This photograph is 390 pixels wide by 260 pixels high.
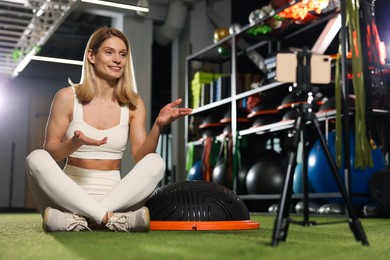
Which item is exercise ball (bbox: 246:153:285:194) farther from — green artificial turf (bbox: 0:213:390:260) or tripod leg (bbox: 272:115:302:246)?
tripod leg (bbox: 272:115:302:246)

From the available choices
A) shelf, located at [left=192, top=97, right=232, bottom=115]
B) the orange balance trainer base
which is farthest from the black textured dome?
shelf, located at [left=192, top=97, right=232, bottom=115]

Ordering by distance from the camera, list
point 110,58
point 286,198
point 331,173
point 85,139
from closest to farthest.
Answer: point 286,198 → point 85,139 → point 110,58 → point 331,173

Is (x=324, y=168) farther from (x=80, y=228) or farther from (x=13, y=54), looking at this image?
(x=13, y=54)

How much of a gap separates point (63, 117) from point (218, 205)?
0.86 metres

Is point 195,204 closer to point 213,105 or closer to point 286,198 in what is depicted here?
point 286,198

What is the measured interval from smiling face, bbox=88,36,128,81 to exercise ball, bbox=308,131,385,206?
6.70ft

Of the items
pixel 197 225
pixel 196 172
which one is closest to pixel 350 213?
pixel 197 225

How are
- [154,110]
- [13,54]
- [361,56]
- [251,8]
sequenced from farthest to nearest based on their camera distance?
1. [154,110]
2. [13,54]
3. [251,8]
4. [361,56]

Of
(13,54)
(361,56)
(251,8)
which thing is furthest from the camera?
(13,54)

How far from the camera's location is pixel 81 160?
2.44 metres

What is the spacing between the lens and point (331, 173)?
414cm

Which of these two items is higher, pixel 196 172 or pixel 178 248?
pixel 196 172

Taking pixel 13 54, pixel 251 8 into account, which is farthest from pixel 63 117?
pixel 13 54

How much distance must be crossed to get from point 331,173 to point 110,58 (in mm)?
2333
